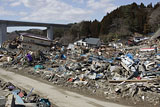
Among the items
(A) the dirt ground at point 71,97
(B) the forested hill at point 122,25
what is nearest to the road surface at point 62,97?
(A) the dirt ground at point 71,97

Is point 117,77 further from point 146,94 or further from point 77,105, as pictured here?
point 77,105

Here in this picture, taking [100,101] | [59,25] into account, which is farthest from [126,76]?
[59,25]

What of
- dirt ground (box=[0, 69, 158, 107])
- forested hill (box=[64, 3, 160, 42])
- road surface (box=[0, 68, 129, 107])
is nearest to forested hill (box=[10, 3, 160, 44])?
forested hill (box=[64, 3, 160, 42])

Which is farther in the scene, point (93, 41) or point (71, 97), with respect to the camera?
point (93, 41)

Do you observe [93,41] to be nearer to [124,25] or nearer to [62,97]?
[124,25]

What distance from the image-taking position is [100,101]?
358 inches

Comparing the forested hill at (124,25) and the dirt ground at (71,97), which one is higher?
the forested hill at (124,25)

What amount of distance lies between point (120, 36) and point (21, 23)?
1115 inches

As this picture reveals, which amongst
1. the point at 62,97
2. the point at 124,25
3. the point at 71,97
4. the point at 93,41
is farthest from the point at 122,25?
the point at 62,97

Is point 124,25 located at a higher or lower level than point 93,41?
higher

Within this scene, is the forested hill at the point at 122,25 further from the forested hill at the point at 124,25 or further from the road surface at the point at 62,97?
the road surface at the point at 62,97

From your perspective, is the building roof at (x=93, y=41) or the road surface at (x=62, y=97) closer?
the road surface at (x=62, y=97)

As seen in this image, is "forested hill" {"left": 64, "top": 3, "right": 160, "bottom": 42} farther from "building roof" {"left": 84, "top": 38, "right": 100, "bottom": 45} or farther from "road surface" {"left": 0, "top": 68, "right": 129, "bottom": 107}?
"road surface" {"left": 0, "top": 68, "right": 129, "bottom": 107}

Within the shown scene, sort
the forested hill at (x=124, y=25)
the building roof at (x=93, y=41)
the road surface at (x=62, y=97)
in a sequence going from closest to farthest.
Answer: the road surface at (x=62, y=97) < the building roof at (x=93, y=41) < the forested hill at (x=124, y=25)
